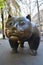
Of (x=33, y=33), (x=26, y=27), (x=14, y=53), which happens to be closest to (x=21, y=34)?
(x=26, y=27)

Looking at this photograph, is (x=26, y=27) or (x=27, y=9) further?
(x=27, y=9)

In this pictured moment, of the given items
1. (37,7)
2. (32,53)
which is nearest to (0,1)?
(32,53)

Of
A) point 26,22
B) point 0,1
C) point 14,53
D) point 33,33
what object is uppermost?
point 0,1

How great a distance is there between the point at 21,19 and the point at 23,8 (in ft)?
11.8

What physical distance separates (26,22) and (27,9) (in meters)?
3.69

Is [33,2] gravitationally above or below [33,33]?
above

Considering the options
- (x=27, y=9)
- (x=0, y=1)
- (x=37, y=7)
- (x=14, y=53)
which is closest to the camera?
(x=0, y=1)

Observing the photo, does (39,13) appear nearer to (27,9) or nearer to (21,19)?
(27,9)

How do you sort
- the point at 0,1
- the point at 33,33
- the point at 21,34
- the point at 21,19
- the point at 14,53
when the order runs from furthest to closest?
the point at 14,53, the point at 33,33, the point at 21,19, the point at 21,34, the point at 0,1

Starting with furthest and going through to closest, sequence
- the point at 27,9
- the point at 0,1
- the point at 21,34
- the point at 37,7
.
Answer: the point at 27,9, the point at 37,7, the point at 21,34, the point at 0,1

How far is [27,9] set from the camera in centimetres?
608

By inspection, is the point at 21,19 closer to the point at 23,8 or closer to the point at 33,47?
the point at 33,47

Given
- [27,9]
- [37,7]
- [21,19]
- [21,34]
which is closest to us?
[21,34]

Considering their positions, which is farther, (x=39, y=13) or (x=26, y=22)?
(x=39, y=13)
